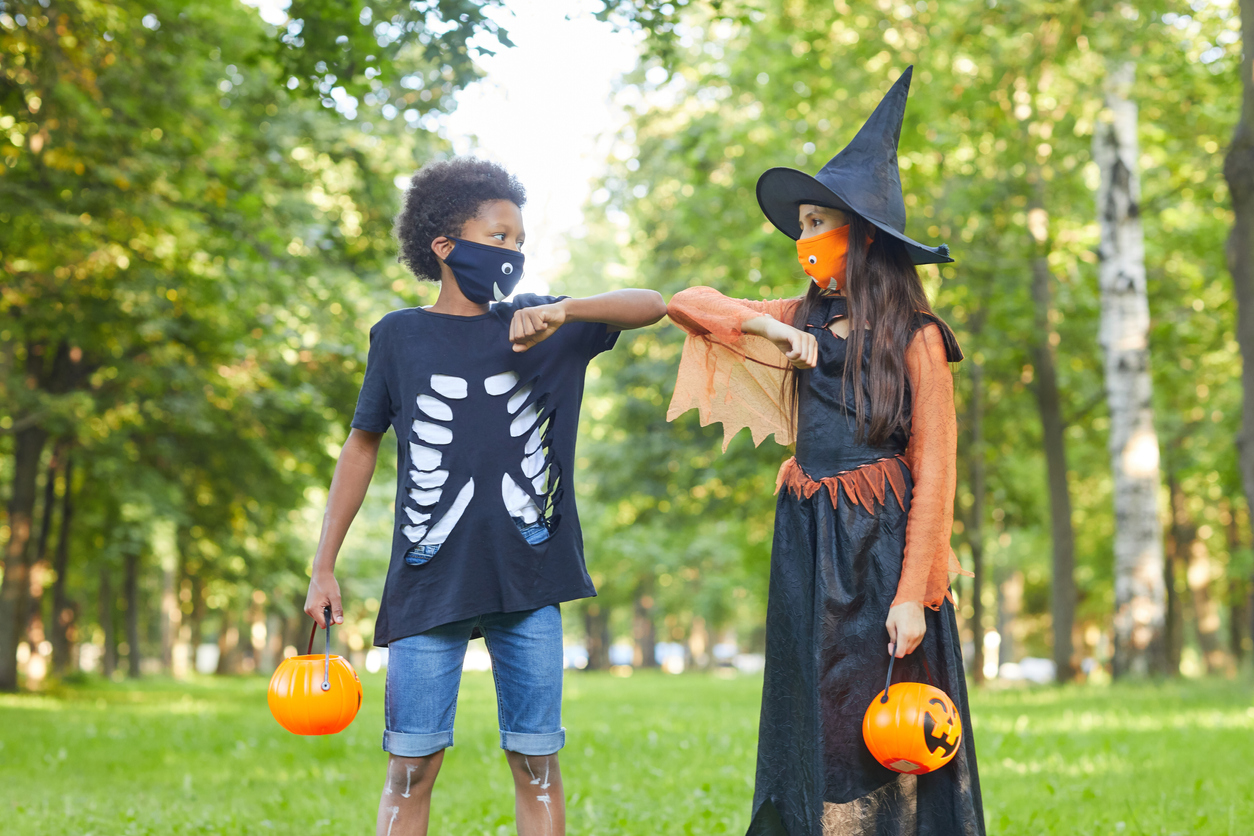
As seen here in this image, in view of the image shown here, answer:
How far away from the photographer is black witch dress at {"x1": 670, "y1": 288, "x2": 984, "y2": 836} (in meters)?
3.17

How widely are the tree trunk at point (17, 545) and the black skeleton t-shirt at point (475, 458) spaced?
1481 centimetres

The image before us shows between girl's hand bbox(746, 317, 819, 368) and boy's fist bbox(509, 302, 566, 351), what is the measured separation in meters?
0.62

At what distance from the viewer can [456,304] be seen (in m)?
3.50

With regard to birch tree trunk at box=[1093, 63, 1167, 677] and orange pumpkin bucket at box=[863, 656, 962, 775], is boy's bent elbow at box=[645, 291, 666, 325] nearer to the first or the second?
orange pumpkin bucket at box=[863, 656, 962, 775]

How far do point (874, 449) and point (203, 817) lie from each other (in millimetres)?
4348

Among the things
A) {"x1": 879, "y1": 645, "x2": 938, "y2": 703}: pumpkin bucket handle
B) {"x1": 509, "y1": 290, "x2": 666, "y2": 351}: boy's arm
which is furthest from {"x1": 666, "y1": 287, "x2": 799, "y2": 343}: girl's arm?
{"x1": 879, "y1": 645, "x2": 938, "y2": 703}: pumpkin bucket handle

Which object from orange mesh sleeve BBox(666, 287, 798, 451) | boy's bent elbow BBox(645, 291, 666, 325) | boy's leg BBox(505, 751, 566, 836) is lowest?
Result: boy's leg BBox(505, 751, 566, 836)

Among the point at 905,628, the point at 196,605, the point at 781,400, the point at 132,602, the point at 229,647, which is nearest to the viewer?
the point at 905,628

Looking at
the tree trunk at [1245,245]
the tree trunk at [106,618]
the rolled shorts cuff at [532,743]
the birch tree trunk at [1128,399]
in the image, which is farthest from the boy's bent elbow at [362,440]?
the tree trunk at [106,618]

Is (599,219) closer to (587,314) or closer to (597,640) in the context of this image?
(587,314)

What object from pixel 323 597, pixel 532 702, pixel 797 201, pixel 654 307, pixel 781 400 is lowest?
pixel 532 702

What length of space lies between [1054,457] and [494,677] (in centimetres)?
1510

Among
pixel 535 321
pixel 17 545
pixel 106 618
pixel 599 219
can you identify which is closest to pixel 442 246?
pixel 535 321

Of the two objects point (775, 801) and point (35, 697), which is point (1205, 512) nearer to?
point (35, 697)
